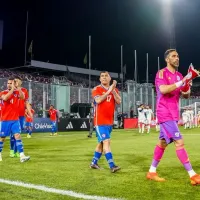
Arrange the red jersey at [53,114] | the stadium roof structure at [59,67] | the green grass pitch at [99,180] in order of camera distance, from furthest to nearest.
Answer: the stadium roof structure at [59,67], the red jersey at [53,114], the green grass pitch at [99,180]

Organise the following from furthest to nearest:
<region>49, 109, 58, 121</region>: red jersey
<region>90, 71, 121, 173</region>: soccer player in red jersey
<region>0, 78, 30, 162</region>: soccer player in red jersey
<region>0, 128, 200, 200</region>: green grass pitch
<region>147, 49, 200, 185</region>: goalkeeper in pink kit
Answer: <region>49, 109, 58, 121</region>: red jersey, <region>0, 78, 30, 162</region>: soccer player in red jersey, <region>90, 71, 121, 173</region>: soccer player in red jersey, <region>147, 49, 200, 185</region>: goalkeeper in pink kit, <region>0, 128, 200, 200</region>: green grass pitch

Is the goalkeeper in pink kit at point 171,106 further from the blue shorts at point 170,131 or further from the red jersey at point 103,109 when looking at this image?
the red jersey at point 103,109

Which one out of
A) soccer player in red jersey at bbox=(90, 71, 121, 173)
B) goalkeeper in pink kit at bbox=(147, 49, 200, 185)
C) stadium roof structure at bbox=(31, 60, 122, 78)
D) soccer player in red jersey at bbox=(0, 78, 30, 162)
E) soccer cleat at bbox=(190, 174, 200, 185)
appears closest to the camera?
soccer cleat at bbox=(190, 174, 200, 185)

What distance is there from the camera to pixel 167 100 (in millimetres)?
6090

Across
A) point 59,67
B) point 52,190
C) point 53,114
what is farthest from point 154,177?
point 59,67

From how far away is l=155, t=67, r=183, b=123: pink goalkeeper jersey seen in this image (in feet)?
19.8

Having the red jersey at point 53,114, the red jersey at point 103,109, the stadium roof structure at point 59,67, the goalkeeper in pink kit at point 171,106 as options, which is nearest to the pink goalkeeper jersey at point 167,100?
the goalkeeper in pink kit at point 171,106

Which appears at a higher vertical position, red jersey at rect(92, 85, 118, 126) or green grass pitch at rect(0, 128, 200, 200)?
red jersey at rect(92, 85, 118, 126)

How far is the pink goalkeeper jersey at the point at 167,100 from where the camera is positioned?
603 cm

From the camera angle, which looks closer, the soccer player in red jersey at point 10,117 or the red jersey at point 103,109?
the red jersey at point 103,109

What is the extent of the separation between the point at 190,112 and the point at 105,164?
1237 inches

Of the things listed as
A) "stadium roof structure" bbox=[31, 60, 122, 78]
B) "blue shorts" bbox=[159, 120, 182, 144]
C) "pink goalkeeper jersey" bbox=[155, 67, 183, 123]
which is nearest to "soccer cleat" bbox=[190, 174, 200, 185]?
"blue shorts" bbox=[159, 120, 182, 144]

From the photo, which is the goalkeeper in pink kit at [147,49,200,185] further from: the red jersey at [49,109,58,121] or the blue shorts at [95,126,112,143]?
the red jersey at [49,109,58,121]

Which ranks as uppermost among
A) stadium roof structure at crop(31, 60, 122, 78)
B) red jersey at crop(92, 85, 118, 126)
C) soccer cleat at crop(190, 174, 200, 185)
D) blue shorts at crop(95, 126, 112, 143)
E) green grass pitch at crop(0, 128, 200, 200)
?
stadium roof structure at crop(31, 60, 122, 78)
